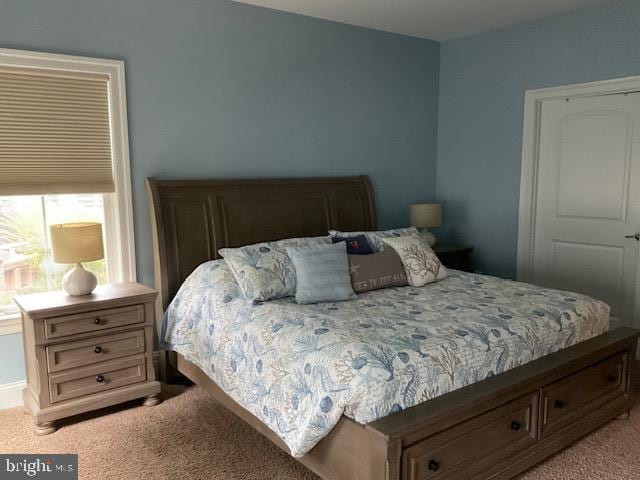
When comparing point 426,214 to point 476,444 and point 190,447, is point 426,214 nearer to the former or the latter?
point 476,444

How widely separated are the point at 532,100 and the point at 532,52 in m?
0.37

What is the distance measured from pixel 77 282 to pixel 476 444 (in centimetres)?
221

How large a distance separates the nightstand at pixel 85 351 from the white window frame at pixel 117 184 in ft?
0.88

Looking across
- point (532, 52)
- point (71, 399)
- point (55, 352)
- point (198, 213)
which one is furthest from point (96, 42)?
point (532, 52)

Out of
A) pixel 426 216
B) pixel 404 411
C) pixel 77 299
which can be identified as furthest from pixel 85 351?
pixel 426 216

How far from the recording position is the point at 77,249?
9.75 ft

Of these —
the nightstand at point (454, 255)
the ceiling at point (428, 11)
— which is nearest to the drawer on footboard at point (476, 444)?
the nightstand at point (454, 255)

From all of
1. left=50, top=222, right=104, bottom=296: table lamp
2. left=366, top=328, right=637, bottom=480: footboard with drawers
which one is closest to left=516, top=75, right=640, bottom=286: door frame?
left=366, top=328, right=637, bottom=480: footboard with drawers

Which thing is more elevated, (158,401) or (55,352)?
(55,352)

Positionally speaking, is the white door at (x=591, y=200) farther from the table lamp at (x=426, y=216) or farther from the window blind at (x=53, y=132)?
the window blind at (x=53, y=132)

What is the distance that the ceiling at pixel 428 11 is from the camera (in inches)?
149

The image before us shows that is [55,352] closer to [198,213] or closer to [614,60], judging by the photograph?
[198,213]

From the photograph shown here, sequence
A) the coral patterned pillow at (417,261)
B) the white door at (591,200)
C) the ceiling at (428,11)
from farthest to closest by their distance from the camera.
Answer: the white door at (591,200)
the ceiling at (428,11)
the coral patterned pillow at (417,261)

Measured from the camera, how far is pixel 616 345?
292cm
